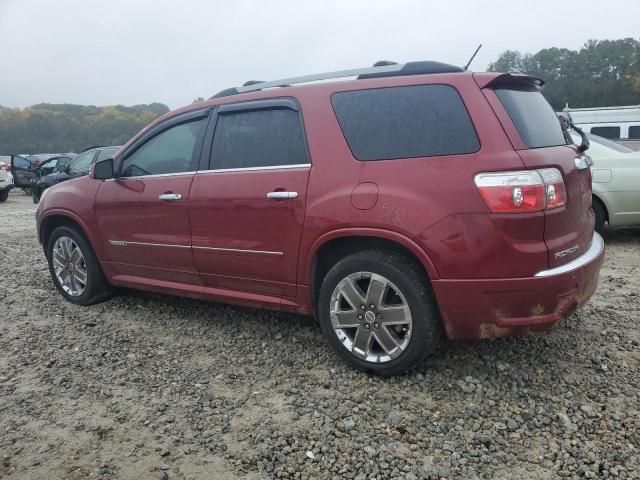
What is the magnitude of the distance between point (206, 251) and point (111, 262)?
1241 mm

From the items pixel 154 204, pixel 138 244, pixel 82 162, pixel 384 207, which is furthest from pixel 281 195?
pixel 82 162

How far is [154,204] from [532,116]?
8.94 feet

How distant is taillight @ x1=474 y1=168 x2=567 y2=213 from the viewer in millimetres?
2783

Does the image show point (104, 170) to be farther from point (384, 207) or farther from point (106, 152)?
point (106, 152)

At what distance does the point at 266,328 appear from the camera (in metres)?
4.16

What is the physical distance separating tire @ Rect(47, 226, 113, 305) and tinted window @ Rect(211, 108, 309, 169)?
1751 mm

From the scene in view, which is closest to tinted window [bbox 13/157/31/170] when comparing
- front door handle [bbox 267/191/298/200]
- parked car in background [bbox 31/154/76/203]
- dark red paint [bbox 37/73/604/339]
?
parked car in background [bbox 31/154/76/203]

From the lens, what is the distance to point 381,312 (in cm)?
316

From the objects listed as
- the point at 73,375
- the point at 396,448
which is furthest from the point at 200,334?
the point at 396,448

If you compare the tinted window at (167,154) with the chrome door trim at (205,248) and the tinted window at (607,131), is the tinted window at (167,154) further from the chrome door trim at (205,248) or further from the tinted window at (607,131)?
the tinted window at (607,131)

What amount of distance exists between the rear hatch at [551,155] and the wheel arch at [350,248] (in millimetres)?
671

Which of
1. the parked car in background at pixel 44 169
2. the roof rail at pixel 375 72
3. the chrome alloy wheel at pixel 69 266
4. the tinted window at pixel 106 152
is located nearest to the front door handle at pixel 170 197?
the roof rail at pixel 375 72

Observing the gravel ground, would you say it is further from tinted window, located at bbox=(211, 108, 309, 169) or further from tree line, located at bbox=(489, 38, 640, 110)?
tree line, located at bbox=(489, 38, 640, 110)

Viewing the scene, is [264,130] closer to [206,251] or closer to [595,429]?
[206,251]
